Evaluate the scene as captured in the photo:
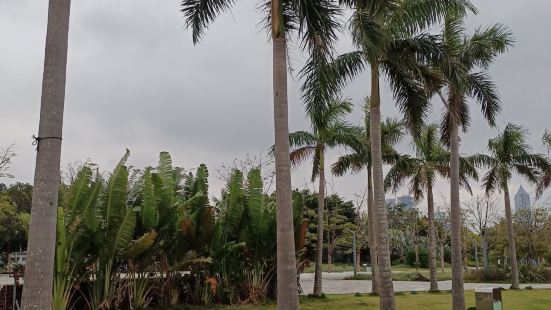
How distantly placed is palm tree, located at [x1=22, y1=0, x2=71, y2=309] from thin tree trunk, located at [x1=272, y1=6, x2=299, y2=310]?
15.6 ft

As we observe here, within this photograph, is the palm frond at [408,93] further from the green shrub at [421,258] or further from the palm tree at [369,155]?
the green shrub at [421,258]

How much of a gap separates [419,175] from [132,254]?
15705 millimetres

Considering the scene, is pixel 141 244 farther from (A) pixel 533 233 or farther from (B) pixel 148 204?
(A) pixel 533 233

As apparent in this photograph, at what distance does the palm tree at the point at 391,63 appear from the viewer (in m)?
10.8

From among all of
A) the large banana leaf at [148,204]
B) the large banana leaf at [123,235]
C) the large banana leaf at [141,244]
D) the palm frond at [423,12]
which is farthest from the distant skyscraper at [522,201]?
the large banana leaf at [123,235]

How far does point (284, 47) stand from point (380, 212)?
191 inches

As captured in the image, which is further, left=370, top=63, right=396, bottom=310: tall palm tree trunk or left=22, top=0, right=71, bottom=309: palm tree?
left=370, top=63, right=396, bottom=310: tall palm tree trunk

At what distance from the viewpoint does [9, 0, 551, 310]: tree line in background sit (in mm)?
4871

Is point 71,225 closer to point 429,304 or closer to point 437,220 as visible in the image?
point 429,304

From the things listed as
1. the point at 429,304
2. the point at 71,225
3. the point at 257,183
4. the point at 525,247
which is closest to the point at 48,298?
the point at 71,225

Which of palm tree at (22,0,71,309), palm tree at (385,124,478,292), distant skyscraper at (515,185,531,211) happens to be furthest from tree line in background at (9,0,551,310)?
distant skyscraper at (515,185,531,211)

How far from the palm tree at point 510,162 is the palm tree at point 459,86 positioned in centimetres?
1152

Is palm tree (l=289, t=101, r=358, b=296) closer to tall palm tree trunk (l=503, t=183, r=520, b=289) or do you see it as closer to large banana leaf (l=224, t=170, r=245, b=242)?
large banana leaf (l=224, t=170, r=245, b=242)

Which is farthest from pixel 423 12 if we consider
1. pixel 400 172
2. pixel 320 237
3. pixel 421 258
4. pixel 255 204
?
pixel 421 258
